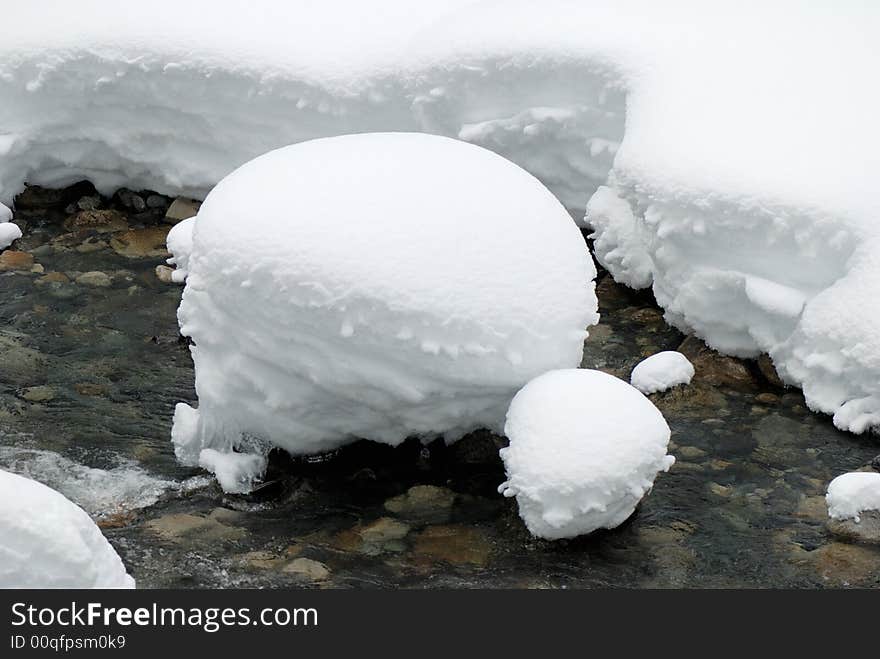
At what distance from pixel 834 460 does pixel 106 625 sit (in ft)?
9.18

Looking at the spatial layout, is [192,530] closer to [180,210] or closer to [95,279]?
[95,279]

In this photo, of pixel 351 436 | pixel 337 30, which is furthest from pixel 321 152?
pixel 337 30

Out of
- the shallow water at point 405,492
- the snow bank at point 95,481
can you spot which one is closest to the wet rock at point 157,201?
the shallow water at point 405,492

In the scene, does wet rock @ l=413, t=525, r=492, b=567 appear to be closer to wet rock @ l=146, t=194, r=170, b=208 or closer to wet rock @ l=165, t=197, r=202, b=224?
wet rock @ l=165, t=197, r=202, b=224

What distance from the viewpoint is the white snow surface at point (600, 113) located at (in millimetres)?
5387

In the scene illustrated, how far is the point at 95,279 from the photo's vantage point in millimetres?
6449

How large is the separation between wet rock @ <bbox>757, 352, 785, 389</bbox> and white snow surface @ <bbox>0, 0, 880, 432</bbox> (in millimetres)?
41

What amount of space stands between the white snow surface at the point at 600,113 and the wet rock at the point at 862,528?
0.69m

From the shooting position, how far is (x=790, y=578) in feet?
13.8

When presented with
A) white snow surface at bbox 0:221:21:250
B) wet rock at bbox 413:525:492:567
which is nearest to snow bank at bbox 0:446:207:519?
wet rock at bbox 413:525:492:567

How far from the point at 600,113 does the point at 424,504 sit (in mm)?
2543

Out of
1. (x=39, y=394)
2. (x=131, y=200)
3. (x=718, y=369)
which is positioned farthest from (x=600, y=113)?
(x=39, y=394)

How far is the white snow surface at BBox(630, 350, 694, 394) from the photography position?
17.8 feet

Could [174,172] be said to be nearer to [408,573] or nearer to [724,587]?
[408,573]
